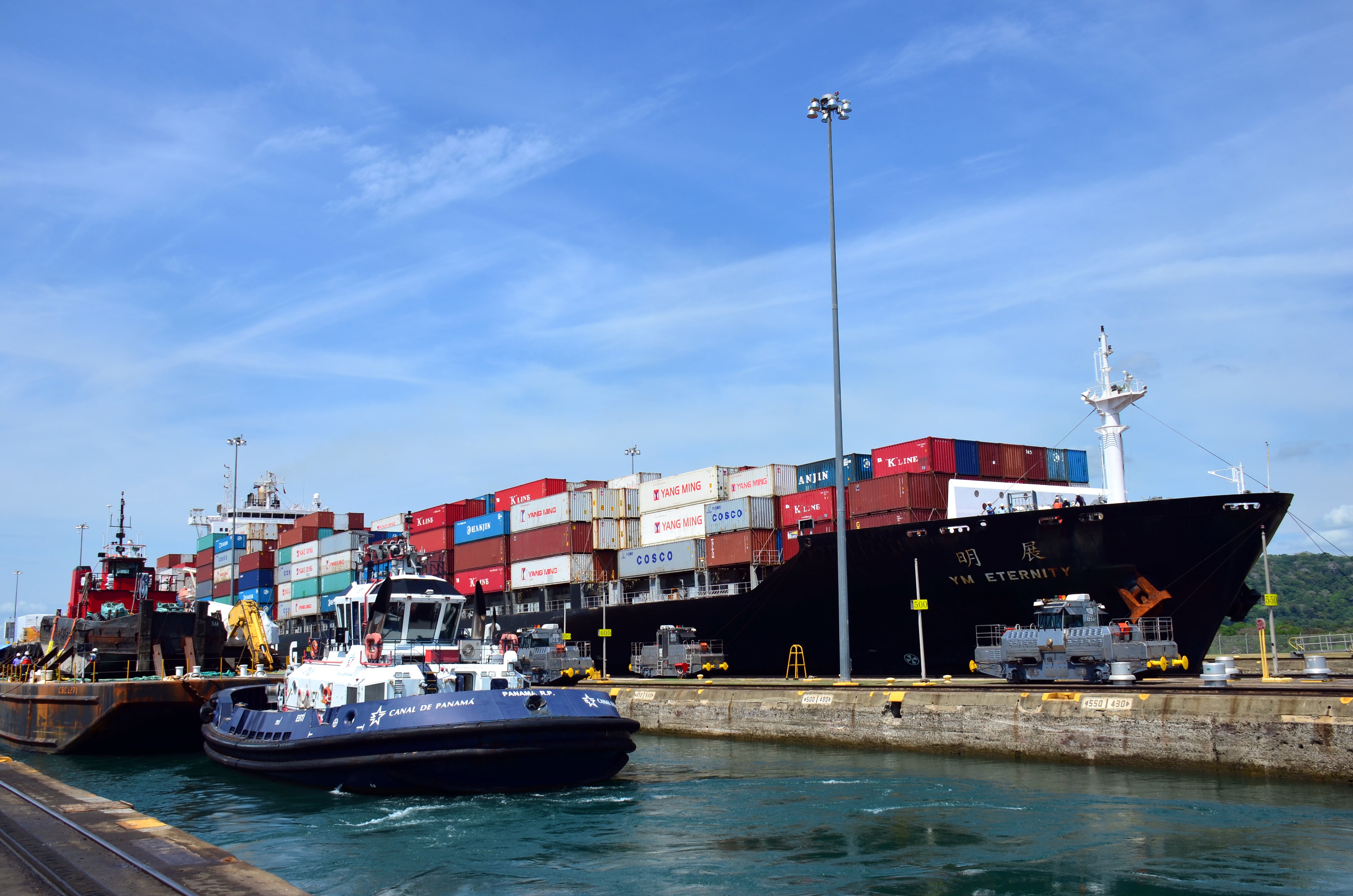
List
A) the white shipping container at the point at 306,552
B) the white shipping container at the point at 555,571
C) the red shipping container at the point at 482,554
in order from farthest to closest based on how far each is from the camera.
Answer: the white shipping container at the point at 306,552, the red shipping container at the point at 482,554, the white shipping container at the point at 555,571

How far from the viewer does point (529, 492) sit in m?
49.2

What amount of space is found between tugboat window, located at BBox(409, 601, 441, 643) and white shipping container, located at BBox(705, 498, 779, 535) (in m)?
19.4

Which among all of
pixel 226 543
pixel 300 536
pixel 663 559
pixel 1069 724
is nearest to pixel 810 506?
pixel 663 559

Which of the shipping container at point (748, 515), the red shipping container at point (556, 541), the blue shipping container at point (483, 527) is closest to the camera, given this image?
the shipping container at point (748, 515)

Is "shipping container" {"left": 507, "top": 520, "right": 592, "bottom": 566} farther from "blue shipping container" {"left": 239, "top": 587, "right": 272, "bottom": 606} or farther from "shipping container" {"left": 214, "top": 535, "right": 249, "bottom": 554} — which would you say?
"shipping container" {"left": 214, "top": 535, "right": 249, "bottom": 554}

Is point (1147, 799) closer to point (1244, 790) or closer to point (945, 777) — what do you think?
point (1244, 790)

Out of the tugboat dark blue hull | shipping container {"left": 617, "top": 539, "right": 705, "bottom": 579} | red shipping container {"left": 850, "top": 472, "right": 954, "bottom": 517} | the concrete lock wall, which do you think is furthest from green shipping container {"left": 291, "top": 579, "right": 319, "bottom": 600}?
the tugboat dark blue hull

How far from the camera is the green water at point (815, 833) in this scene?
38.1ft

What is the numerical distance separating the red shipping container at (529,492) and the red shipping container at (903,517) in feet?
60.8

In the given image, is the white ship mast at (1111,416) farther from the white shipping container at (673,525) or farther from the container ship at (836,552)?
the white shipping container at (673,525)

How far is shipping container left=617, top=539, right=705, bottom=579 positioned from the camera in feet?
133

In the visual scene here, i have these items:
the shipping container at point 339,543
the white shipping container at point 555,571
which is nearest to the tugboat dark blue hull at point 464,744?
the white shipping container at point 555,571

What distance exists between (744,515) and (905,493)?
7493 millimetres

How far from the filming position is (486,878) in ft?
39.6
